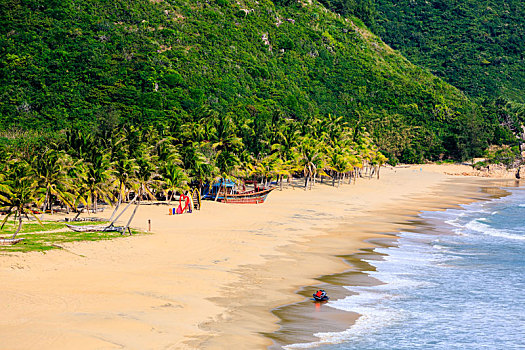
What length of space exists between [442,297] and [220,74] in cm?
9654

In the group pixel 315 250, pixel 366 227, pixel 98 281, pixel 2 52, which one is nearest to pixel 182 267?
pixel 98 281

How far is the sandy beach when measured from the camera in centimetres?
2088

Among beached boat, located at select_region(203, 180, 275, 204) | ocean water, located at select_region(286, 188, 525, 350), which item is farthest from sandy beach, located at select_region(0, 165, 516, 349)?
beached boat, located at select_region(203, 180, 275, 204)

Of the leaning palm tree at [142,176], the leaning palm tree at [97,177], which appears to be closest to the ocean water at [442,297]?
the leaning palm tree at [142,176]

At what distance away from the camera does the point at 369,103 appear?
144 meters

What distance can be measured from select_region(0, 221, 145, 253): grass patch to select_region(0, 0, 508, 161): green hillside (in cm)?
3120

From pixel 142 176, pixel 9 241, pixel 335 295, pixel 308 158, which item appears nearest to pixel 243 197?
pixel 308 158

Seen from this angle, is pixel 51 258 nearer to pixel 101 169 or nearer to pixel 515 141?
pixel 101 169

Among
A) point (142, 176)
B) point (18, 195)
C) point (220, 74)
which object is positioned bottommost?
point (18, 195)

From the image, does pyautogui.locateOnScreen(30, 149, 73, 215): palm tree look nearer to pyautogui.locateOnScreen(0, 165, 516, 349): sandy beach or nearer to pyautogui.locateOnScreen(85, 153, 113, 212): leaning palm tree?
pyautogui.locateOnScreen(85, 153, 113, 212): leaning palm tree

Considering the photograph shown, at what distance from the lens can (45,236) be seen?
35625 mm

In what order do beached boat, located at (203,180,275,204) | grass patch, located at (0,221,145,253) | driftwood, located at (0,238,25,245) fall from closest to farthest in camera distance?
grass patch, located at (0,221,145,253) → driftwood, located at (0,238,25,245) → beached boat, located at (203,180,275,204)

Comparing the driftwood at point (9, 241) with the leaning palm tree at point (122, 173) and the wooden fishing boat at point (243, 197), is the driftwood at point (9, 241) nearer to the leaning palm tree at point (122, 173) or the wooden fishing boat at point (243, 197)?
the leaning palm tree at point (122, 173)

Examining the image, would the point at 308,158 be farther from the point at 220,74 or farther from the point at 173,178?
the point at 220,74
